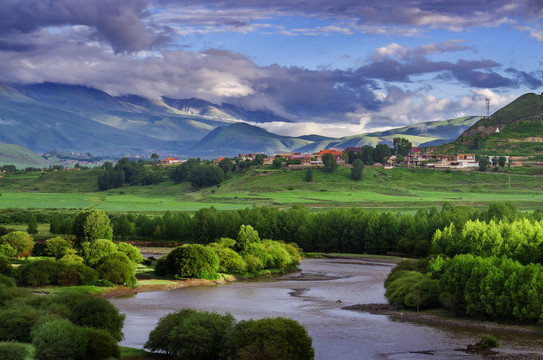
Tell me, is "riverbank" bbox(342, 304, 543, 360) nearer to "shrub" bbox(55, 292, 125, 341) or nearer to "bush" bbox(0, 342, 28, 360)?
A: "shrub" bbox(55, 292, 125, 341)

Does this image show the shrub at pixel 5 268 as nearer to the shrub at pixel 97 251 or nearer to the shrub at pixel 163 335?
the shrub at pixel 97 251

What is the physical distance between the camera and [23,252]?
124 metres

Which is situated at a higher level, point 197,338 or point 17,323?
point 17,323

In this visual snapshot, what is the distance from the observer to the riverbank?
203 ft

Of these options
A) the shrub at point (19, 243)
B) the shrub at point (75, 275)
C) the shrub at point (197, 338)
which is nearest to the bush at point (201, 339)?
the shrub at point (197, 338)

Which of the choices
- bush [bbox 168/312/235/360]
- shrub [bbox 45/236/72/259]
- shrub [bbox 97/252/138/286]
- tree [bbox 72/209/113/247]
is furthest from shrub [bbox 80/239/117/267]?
bush [bbox 168/312/235/360]

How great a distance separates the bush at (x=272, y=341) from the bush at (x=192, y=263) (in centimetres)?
5742

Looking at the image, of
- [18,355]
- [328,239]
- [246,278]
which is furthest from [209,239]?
[18,355]

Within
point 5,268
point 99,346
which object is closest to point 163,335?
point 99,346

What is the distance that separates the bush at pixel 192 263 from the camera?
115 metres

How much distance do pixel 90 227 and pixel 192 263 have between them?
29.2m

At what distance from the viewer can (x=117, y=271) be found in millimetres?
102875

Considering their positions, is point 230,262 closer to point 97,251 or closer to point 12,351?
point 97,251

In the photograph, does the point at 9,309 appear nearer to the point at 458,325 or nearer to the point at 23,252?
the point at 458,325
